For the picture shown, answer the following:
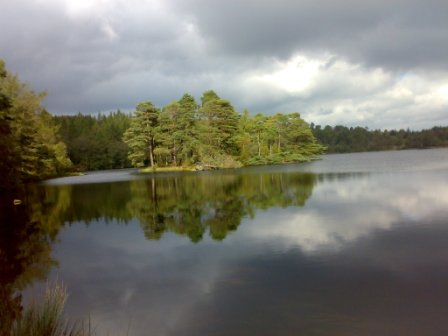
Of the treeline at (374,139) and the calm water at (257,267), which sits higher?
the treeline at (374,139)

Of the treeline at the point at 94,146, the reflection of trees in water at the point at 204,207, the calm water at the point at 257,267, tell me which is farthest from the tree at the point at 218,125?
the calm water at the point at 257,267

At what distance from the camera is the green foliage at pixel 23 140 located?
30203mm

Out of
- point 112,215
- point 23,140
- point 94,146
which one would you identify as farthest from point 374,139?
point 112,215

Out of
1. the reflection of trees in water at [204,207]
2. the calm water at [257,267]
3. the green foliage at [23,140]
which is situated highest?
the green foliage at [23,140]

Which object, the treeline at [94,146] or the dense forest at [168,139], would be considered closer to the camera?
the dense forest at [168,139]

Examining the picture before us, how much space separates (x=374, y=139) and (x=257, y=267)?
17312 cm

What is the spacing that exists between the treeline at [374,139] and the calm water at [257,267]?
145779 millimetres

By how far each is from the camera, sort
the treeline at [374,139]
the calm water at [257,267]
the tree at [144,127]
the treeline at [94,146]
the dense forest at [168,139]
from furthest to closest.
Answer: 1. the treeline at [374,139]
2. the treeline at [94,146]
3. the tree at [144,127]
4. the dense forest at [168,139]
5. the calm water at [257,267]

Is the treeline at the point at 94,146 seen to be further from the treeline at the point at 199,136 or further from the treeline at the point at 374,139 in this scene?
the treeline at the point at 374,139

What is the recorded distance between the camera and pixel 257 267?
34.2ft

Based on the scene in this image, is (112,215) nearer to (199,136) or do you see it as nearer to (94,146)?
(199,136)

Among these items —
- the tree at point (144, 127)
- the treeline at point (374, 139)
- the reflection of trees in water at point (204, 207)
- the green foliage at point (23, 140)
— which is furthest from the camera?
the treeline at point (374, 139)

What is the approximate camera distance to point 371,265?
33.0ft

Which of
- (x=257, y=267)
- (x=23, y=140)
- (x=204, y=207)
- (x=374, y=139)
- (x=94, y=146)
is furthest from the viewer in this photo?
(x=374, y=139)
